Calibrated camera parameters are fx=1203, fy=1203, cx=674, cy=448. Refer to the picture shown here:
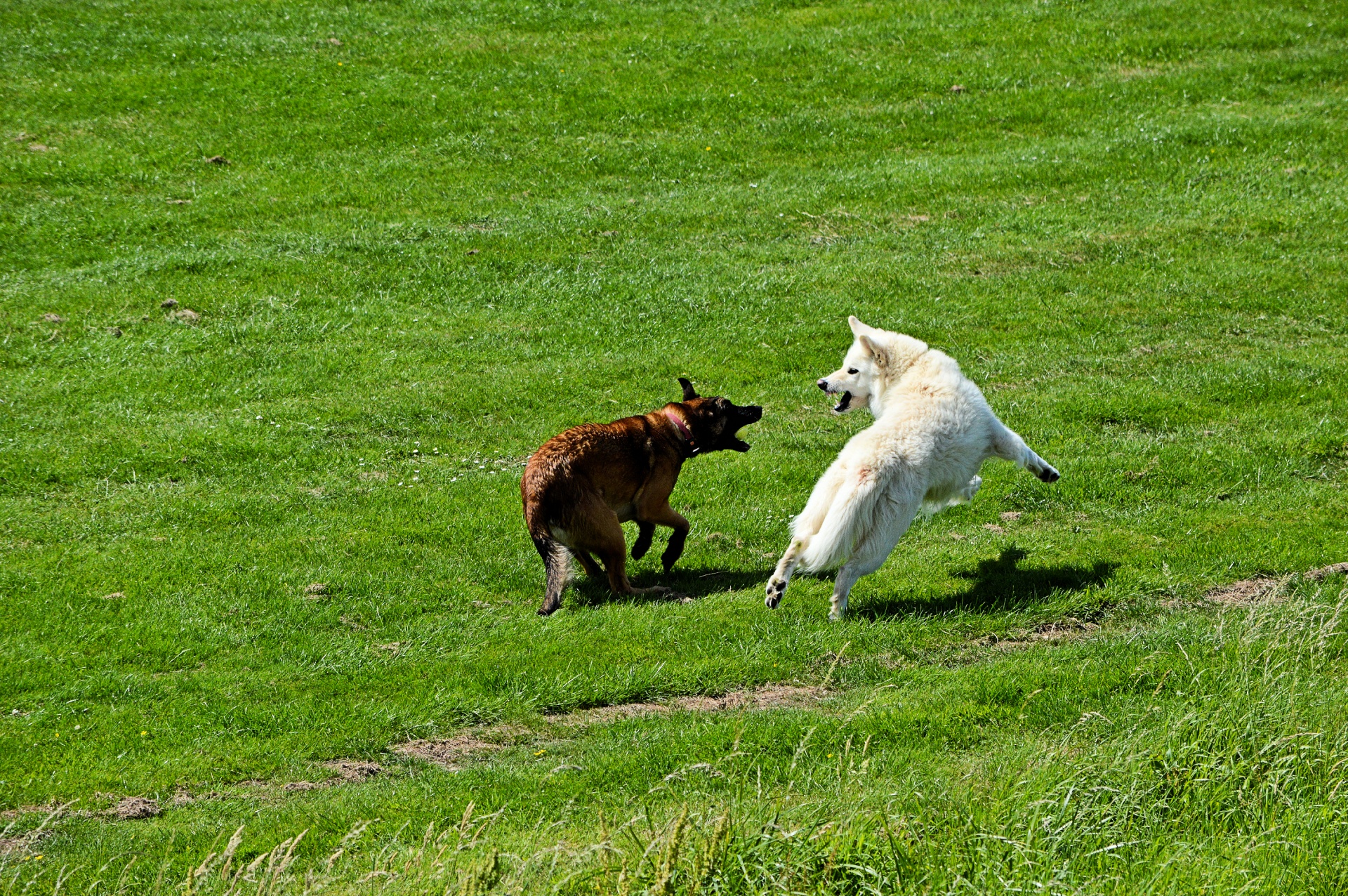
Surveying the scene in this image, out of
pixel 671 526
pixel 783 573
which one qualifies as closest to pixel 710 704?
pixel 783 573

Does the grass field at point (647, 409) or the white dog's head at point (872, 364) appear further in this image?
the white dog's head at point (872, 364)

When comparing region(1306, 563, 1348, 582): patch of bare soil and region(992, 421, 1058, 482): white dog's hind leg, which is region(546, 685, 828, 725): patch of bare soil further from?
region(1306, 563, 1348, 582): patch of bare soil

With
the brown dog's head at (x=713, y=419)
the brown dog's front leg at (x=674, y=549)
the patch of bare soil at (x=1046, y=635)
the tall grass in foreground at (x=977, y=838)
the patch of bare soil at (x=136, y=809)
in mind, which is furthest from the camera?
the brown dog's head at (x=713, y=419)

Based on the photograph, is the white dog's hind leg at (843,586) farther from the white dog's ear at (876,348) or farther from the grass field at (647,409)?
the white dog's ear at (876,348)

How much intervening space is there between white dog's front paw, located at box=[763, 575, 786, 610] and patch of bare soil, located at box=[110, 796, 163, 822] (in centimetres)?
439

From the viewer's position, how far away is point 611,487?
397 inches

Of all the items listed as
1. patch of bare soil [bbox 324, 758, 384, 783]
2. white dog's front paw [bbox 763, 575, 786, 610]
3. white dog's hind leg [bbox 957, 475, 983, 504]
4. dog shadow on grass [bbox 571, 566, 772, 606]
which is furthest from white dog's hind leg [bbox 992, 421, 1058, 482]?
patch of bare soil [bbox 324, 758, 384, 783]

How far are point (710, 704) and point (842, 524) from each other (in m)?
1.75

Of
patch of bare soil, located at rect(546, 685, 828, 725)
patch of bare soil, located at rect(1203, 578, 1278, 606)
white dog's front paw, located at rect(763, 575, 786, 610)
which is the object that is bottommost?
patch of bare soil, located at rect(546, 685, 828, 725)

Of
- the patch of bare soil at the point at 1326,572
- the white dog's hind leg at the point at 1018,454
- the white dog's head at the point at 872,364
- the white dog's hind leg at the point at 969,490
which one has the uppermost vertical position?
the white dog's head at the point at 872,364

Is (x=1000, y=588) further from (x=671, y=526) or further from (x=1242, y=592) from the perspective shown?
(x=671, y=526)

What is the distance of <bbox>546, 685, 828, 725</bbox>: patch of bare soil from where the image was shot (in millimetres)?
8078

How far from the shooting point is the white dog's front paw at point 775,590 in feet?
29.8

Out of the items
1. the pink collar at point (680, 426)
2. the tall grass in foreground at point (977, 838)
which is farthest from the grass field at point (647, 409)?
the pink collar at point (680, 426)
